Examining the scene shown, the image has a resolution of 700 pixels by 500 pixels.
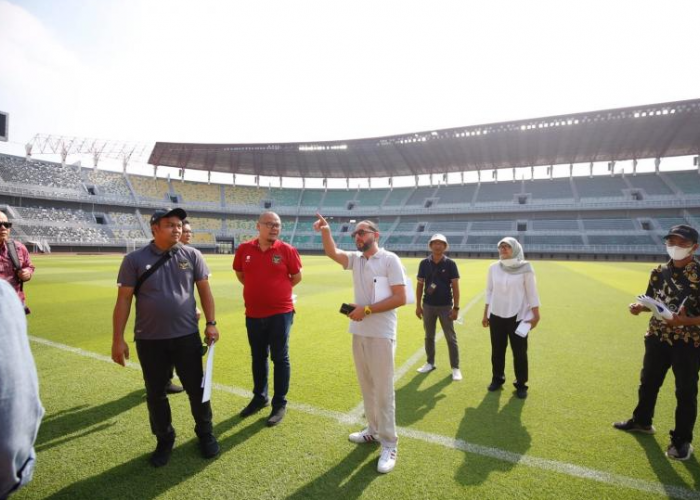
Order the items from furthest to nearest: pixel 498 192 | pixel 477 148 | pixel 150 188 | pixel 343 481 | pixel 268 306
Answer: pixel 150 188, pixel 498 192, pixel 477 148, pixel 268 306, pixel 343 481

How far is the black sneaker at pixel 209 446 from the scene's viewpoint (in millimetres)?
3268

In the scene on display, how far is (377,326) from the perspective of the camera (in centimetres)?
330

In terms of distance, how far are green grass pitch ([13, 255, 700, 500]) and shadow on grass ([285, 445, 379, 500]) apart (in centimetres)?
1

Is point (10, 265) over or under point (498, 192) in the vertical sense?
under

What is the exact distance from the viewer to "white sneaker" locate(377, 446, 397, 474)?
3078 millimetres

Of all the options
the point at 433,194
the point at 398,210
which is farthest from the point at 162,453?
the point at 433,194

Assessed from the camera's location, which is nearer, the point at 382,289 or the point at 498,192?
the point at 382,289

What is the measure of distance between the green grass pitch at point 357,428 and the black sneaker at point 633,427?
113 mm

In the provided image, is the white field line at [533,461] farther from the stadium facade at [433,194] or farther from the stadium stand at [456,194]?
the stadium stand at [456,194]

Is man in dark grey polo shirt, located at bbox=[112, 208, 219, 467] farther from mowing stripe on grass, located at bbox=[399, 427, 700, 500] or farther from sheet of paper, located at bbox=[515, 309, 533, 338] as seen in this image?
sheet of paper, located at bbox=[515, 309, 533, 338]

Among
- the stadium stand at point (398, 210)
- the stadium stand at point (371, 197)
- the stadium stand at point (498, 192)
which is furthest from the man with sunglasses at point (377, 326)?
the stadium stand at point (371, 197)

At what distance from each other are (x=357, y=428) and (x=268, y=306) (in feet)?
5.58

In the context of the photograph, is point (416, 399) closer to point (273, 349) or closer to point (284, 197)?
point (273, 349)

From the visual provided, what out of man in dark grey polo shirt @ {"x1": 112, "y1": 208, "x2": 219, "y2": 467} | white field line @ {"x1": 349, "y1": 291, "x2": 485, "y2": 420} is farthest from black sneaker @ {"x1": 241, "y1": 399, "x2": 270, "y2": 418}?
white field line @ {"x1": 349, "y1": 291, "x2": 485, "y2": 420}
